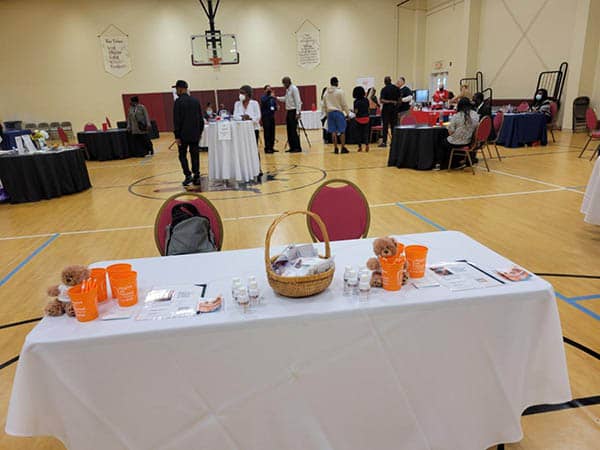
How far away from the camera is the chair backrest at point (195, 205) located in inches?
100

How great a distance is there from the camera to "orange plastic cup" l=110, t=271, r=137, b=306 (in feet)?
4.66

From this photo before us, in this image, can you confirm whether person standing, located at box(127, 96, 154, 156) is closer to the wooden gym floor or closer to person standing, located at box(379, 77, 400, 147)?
the wooden gym floor

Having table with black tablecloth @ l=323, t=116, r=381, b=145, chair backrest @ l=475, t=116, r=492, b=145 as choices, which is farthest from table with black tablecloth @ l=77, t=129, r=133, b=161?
chair backrest @ l=475, t=116, r=492, b=145

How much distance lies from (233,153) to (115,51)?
12.1 m

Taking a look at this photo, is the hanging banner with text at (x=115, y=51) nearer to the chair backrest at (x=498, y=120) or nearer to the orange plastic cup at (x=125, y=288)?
the chair backrest at (x=498, y=120)

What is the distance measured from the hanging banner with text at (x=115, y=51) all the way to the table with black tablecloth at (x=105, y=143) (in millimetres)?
6964

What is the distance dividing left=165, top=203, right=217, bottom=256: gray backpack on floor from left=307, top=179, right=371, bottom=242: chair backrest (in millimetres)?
684

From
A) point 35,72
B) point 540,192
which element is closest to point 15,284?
point 540,192

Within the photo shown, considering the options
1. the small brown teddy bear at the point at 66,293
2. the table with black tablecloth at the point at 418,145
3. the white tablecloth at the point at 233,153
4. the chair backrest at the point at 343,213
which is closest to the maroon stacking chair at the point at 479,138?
the table with black tablecloth at the point at 418,145

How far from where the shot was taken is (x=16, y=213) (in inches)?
224

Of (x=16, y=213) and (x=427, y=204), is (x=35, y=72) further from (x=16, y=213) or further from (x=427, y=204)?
(x=427, y=204)

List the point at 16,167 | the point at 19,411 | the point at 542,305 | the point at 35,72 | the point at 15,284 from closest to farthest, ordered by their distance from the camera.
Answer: the point at 19,411 → the point at 542,305 → the point at 15,284 → the point at 16,167 → the point at 35,72

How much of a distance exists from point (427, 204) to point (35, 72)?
54.2ft

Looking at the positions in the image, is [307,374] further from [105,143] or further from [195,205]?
[105,143]
